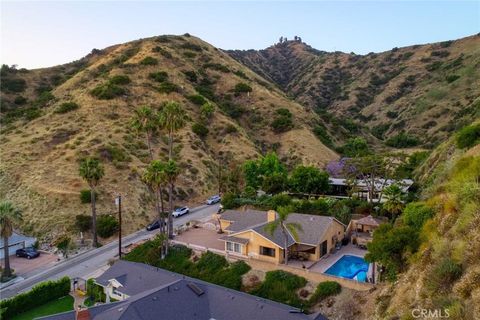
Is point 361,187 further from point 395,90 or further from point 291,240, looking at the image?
point 395,90

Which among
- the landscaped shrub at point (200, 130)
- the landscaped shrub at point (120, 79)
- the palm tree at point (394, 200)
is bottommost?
the palm tree at point (394, 200)

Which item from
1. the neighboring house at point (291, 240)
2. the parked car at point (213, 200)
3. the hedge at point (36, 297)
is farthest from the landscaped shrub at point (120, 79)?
the neighboring house at point (291, 240)

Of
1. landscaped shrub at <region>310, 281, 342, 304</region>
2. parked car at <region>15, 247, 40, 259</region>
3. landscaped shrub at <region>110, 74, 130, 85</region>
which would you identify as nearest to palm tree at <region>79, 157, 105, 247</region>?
parked car at <region>15, 247, 40, 259</region>

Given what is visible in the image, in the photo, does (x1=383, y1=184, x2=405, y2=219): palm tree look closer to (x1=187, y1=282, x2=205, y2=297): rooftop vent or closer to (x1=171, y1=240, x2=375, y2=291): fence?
(x1=171, y1=240, x2=375, y2=291): fence

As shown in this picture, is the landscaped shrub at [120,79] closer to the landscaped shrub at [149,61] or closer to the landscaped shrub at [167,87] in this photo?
the landscaped shrub at [167,87]

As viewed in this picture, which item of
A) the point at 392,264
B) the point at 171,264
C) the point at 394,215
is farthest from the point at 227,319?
the point at 394,215

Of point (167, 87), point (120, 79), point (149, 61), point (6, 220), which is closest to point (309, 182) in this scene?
point (6, 220)

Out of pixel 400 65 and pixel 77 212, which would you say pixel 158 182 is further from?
pixel 400 65

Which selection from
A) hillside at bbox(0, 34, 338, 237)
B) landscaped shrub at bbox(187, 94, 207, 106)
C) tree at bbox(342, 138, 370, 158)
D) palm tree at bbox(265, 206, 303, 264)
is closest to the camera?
palm tree at bbox(265, 206, 303, 264)
